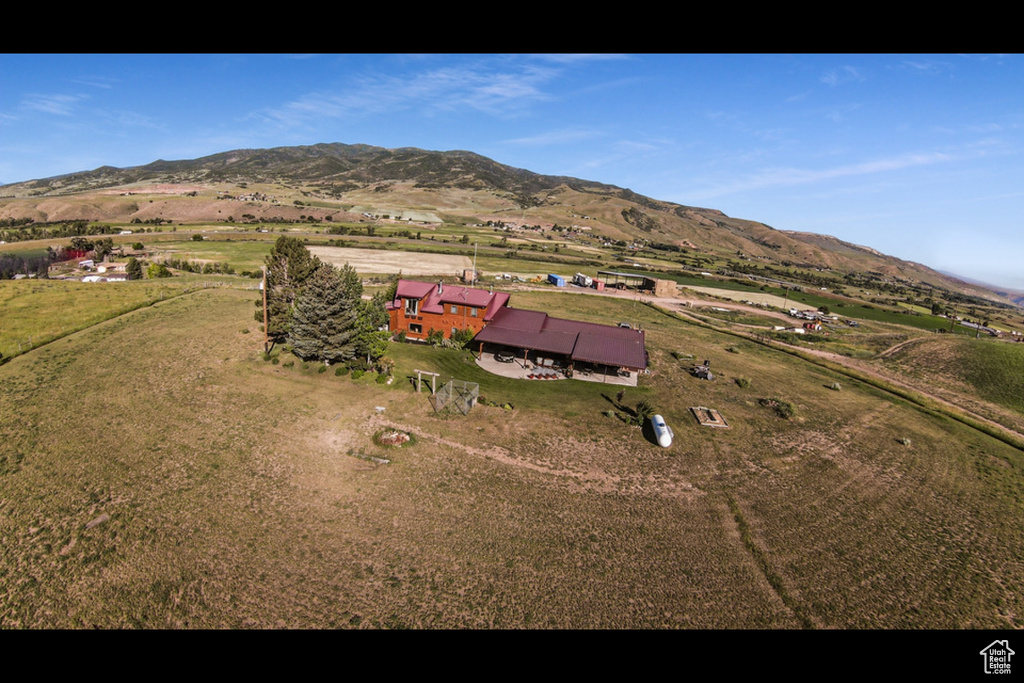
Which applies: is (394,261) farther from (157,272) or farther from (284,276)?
(284,276)

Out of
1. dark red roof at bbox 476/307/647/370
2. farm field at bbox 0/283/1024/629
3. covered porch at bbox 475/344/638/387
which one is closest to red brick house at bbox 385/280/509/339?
dark red roof at bbox 476/307/647/370

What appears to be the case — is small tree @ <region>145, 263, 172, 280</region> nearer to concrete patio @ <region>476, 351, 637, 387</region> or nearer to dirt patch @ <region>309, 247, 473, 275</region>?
dirt patch @ <region>309, 247, 473, 275</region>

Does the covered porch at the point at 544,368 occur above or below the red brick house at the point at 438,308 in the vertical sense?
below

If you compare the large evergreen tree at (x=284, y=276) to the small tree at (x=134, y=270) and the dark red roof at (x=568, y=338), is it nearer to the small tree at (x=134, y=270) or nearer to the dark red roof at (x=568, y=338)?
the dark red roof at (x=568, y=338)

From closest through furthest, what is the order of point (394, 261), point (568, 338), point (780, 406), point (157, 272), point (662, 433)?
point (662, 433), point (780, 406), point (568, 338), point (157, 272), point (394, 261)

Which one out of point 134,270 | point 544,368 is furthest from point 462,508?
point 134,270

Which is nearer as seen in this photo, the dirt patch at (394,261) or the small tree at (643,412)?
the small tree at (643,412)

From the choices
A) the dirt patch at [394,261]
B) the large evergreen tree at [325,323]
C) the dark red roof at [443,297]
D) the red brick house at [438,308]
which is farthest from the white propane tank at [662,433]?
the dirt patch at [394,261]

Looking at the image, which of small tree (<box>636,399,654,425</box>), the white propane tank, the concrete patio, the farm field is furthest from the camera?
the concrete patio
